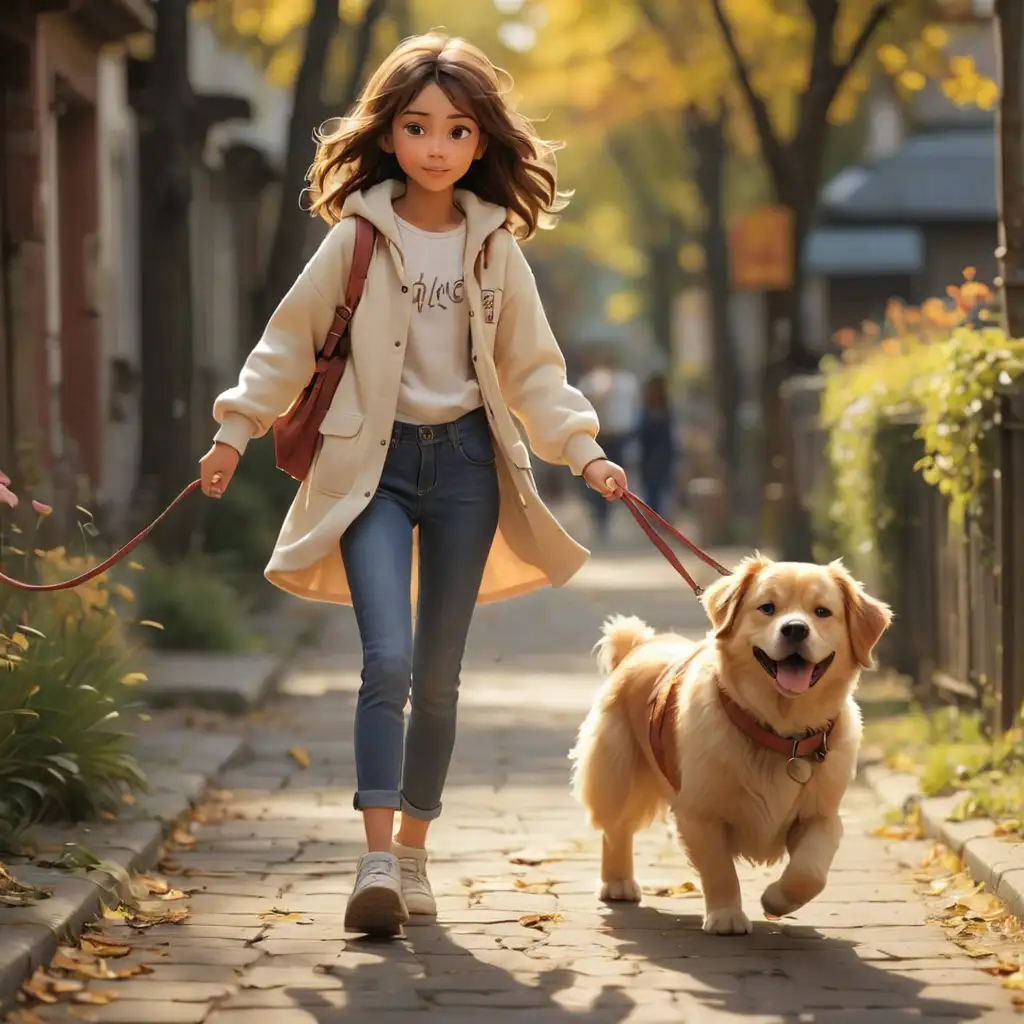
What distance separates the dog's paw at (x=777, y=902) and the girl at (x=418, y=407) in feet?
3.13

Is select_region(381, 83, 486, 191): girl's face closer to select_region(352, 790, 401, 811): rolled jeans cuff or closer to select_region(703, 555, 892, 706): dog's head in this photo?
select_region(703, 555, 892, 706): dog's head

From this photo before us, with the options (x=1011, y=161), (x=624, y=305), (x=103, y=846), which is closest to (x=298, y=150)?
(x=1011, y=161)

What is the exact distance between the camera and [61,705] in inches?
282

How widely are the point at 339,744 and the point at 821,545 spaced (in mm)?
4935

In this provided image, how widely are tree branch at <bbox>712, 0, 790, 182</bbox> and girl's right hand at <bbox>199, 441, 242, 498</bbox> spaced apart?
12630mm

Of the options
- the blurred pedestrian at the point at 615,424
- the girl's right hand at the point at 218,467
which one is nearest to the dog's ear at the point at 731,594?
the girl's right hand at the point at 218,467

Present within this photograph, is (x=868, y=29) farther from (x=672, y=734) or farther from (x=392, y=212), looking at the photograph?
(x=672, y=734)

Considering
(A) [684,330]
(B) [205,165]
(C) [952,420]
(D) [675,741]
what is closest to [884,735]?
(C) [952,420]

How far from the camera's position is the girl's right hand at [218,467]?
593cm

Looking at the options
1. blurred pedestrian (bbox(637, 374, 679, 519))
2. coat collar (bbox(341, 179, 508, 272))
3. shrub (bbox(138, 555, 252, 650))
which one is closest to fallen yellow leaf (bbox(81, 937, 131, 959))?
coat collar (bbox(341, 179, 508, 272))

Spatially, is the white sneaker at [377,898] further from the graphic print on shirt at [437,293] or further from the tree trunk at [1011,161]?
the tree trunk at [1011,161]

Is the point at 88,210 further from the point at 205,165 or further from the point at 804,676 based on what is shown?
the point at 804,676

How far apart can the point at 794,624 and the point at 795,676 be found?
14 centimetres

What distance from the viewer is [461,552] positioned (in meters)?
6.19
